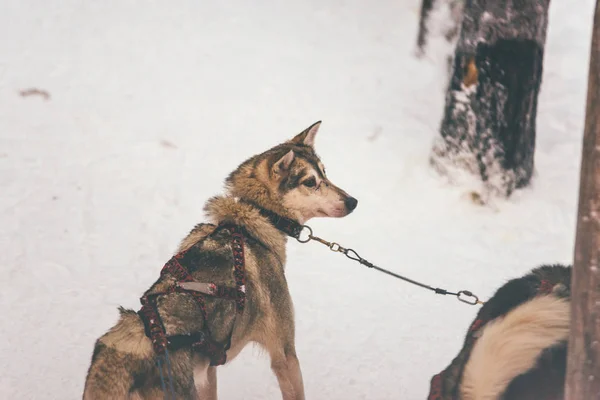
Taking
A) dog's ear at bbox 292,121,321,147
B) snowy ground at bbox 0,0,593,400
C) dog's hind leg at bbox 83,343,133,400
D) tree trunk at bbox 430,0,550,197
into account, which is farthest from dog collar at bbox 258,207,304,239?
tree trunk at bbox 430,0,550,197

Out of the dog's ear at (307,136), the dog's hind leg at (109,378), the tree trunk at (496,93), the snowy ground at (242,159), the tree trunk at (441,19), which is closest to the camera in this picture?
the dog's hind leg at (109,378)

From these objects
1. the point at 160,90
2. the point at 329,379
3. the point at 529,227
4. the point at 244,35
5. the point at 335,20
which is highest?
the point at 335,20

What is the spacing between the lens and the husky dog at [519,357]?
8.31 ft

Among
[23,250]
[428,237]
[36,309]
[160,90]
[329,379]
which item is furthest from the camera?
[160,90]

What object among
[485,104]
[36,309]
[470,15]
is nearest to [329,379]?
[36,309]

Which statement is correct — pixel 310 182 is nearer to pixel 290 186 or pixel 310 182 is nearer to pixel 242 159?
pixel 290 186

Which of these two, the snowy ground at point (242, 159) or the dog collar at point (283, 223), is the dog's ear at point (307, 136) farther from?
the snowy ground at point (242, 159)

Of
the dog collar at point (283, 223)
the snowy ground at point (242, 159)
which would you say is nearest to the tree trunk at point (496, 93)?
the snowy ground at point (242, 159)

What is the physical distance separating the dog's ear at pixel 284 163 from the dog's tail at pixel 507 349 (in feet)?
5.40

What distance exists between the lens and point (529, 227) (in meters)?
6.64

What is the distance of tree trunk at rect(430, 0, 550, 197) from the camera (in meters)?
6.74

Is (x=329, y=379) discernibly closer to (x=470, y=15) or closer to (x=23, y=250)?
(x=23, y=250)

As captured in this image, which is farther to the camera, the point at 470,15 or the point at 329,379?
the point at 470,15

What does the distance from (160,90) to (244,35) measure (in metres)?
1.65
